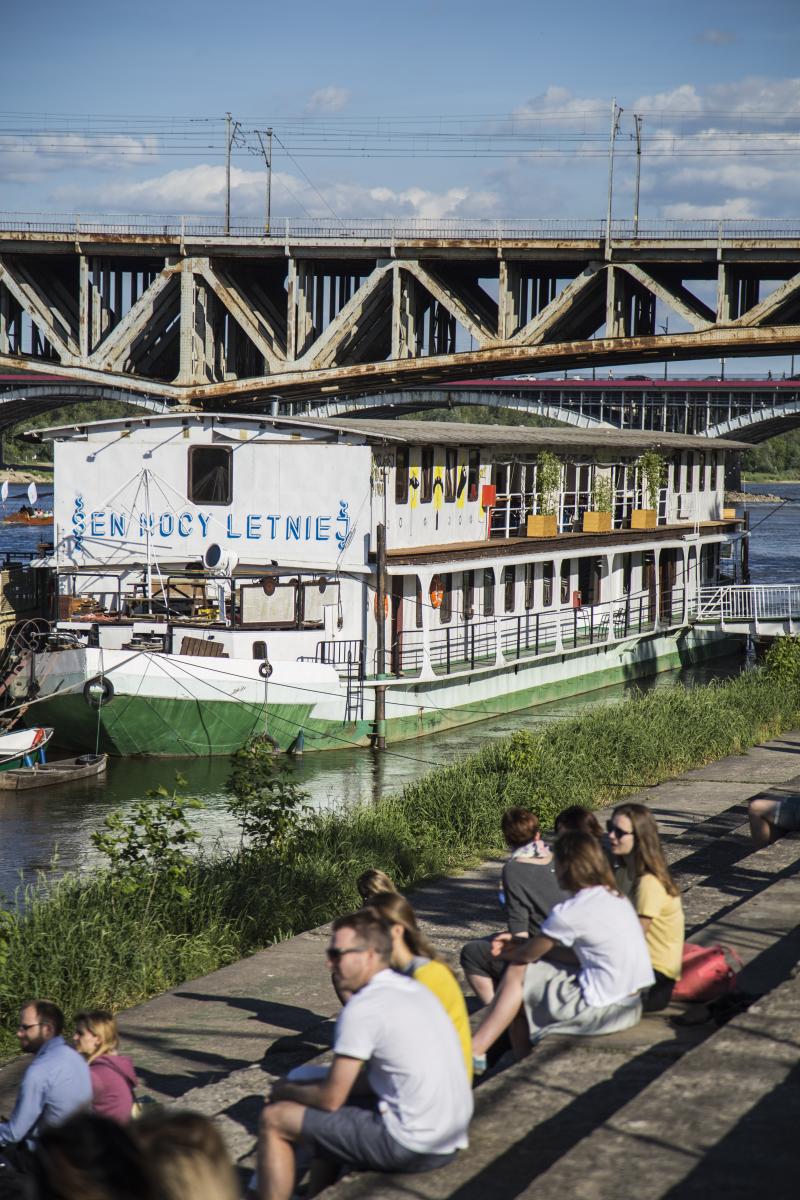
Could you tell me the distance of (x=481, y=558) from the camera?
29703 mm

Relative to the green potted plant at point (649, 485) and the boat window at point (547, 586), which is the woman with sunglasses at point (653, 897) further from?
the green potted plant at point (649, 485)

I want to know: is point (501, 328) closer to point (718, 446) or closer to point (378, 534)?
point (378, 534)

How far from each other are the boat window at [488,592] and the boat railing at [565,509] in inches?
47.3

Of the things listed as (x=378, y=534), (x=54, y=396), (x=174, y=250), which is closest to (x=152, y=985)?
(x=378, y=534)

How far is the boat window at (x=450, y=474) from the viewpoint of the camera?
1168 inches

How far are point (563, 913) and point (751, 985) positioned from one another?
1.57m

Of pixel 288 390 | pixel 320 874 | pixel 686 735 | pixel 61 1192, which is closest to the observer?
pixel 61 1192

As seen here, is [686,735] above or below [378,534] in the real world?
below

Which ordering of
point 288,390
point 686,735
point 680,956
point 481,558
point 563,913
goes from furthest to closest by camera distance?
point 288,390 → point 481,558 → point 686,735 → point 680,956 → point 563,913

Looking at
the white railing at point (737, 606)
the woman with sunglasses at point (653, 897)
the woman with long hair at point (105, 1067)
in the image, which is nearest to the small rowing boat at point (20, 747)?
the woman with long hair at point (105, 1067)

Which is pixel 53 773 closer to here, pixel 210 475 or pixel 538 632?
pixel 210 475

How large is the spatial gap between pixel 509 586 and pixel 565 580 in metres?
2.98

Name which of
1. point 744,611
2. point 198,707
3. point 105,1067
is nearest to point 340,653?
point 198,707

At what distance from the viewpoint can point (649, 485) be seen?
37719mm
